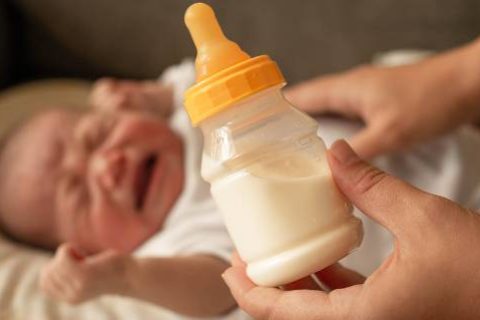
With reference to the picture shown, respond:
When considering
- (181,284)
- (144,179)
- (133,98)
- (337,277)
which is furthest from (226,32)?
(337,277)

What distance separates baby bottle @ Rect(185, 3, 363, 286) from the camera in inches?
18.4

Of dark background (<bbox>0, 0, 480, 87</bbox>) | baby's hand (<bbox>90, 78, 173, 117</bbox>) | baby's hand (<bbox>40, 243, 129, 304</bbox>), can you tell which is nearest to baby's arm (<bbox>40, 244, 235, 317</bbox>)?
baby's hand (<bbox>40, 243, 129, 304</bbox>)

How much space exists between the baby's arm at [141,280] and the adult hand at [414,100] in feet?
0.82

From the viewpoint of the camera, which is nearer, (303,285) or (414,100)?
(303,285)

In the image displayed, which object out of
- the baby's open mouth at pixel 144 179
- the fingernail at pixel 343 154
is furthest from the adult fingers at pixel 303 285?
the baby's open mouth at pixel 144 179

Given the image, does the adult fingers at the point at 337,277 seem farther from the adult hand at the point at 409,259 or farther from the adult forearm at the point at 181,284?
the adult forearm at the point at 181,284

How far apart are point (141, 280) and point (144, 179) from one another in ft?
1.02

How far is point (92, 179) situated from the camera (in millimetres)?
989

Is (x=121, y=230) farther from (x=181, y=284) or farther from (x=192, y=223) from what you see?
(x=181, y=284)

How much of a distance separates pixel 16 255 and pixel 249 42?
604mm

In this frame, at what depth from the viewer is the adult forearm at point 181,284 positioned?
0.72 metres

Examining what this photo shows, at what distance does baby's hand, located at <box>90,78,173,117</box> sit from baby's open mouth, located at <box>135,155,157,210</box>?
15cm

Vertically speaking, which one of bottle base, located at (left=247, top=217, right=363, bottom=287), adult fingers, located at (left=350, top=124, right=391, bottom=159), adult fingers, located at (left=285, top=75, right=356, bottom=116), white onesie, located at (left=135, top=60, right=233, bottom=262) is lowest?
white onesie, located at (left=135, top=60, right=233, bottom=262)

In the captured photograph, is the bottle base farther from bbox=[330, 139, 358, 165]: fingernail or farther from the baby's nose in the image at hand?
the baby's nose
